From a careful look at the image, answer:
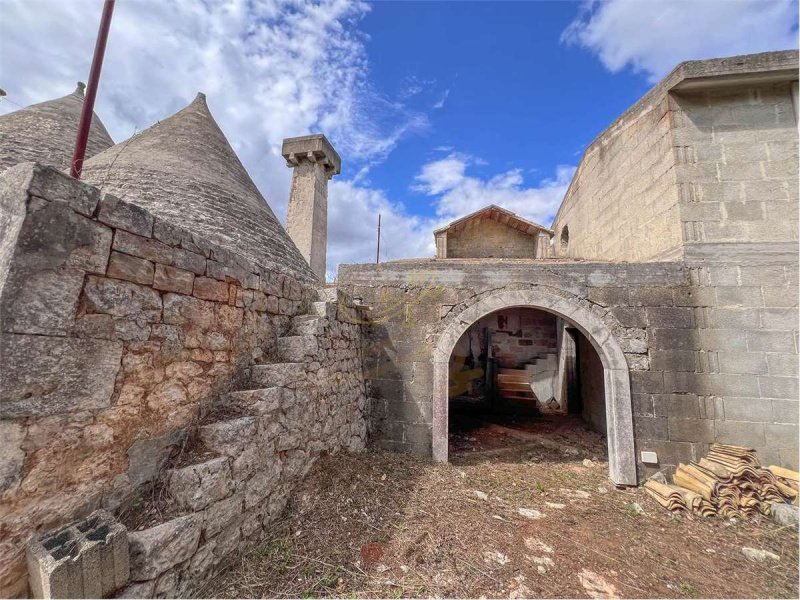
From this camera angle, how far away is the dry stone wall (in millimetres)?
1554

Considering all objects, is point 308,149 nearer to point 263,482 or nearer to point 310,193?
point 310,193

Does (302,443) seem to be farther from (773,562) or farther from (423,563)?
(773,562)

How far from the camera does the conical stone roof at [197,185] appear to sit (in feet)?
15.6

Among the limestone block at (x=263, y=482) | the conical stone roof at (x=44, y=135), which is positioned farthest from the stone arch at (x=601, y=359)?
the conical stone roof at (x=44, y=135)

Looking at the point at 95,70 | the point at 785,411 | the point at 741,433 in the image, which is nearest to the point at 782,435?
the point at 785,411

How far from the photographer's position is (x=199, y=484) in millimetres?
2135

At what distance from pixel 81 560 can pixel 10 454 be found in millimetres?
587

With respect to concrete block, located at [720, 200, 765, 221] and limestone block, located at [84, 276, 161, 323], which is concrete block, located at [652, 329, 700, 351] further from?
limestone block, located at [84, 276, 161, 323]

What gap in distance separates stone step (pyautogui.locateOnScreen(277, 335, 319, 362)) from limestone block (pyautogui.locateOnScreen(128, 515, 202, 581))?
5.09 ft

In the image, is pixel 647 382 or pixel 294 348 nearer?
pixel 294 348

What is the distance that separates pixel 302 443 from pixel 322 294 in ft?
6.10

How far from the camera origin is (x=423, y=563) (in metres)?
2.75

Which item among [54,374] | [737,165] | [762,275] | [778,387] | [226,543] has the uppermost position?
[737,165]

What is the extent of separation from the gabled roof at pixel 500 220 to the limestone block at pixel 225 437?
918 centimetres
